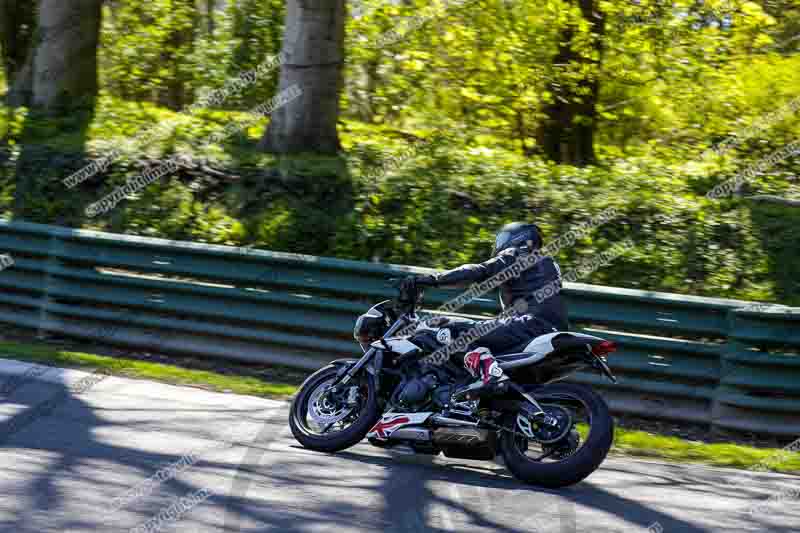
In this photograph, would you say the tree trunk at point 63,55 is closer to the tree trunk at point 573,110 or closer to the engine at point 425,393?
the tree trunk at point 573,110

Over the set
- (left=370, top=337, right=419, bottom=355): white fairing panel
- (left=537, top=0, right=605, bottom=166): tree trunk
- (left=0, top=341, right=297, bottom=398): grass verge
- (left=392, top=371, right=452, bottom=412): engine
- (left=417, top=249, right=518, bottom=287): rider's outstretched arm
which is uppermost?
(left=537, top=0, right=605, bottom=166): tree trunk

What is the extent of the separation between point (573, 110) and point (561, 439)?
9830 mm

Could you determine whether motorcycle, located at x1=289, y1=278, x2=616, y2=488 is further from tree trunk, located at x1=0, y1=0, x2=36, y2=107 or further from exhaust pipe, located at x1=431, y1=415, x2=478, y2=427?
tree trunk, located at x1=0, y1=0, x2=36, y2=107

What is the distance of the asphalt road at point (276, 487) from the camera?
17.4 feet

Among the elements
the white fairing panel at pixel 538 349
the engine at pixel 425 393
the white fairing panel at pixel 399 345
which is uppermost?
the white fairing panel at pixel 538 349

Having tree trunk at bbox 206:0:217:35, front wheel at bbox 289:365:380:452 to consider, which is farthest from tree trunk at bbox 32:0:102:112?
front wheel at bbox 289:365:380:452

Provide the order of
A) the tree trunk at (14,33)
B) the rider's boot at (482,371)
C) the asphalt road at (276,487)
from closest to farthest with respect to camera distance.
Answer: the asphalt road at (276,487) < the rider's boot at (482,371) < the tree trunk at (14,33)

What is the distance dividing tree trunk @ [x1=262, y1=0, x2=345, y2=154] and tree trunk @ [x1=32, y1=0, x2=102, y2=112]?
375 cm

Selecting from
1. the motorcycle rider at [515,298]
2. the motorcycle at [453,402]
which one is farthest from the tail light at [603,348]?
the motorcycle rider at [515,298]

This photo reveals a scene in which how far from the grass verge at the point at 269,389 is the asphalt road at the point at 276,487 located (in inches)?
13.5

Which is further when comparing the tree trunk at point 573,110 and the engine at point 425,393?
the tree trunk at point 573,110

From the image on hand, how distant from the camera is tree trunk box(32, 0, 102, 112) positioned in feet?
47.2

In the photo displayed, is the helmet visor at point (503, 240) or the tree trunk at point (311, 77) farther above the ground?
the tree trunk at point (311, 77)

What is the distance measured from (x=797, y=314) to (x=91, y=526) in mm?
5569
